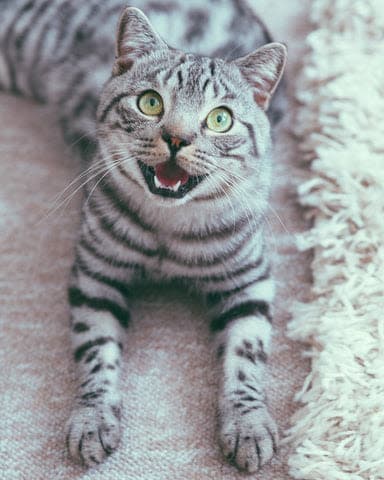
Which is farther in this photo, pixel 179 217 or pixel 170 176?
pixel 179 217

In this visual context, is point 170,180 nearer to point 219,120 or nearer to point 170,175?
point 170,175

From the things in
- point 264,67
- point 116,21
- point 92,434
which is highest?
point 264,67

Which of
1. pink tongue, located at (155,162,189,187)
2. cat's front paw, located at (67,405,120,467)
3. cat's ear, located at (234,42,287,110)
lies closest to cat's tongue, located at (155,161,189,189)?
pink tongue, located at (155,162,189,187)

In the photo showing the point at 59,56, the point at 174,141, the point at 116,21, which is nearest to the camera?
the point at 174,141

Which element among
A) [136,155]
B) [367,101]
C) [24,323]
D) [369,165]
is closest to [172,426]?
[24,323]

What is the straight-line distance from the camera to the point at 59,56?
6.65 feet

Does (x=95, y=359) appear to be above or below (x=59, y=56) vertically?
below

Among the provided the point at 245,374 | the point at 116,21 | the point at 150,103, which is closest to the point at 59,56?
the point at 116,21

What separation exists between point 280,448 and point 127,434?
298mm

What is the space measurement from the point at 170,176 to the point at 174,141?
0.26 feet

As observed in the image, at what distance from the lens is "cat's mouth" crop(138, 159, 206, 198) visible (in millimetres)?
1292

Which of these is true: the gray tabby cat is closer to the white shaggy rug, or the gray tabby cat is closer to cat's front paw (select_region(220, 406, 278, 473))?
cat's front paw (select_region(220, 406, 278, 473))

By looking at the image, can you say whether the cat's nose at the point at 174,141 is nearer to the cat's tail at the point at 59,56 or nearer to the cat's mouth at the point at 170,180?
the cat's mouth at the point at 170,180

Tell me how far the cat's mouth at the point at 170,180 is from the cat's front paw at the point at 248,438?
44 cm
